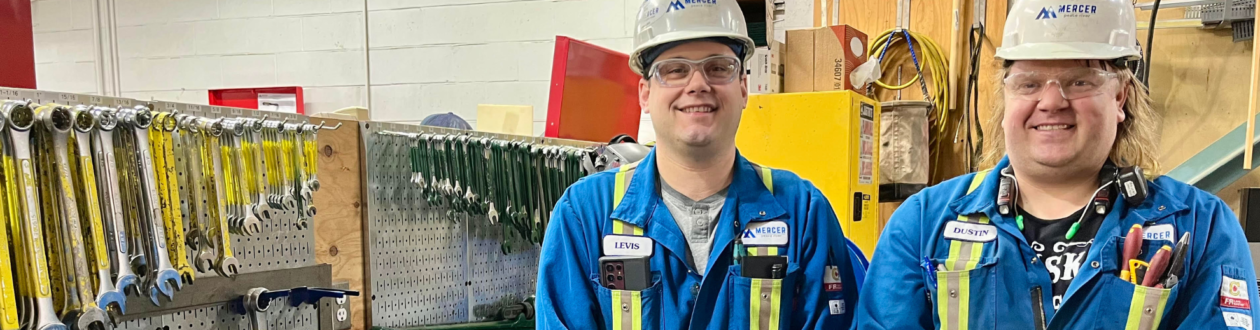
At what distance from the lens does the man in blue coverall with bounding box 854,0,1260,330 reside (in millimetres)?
1192

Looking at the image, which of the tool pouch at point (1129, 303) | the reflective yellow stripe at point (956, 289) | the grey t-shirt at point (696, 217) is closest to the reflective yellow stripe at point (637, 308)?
the grey t-shirt at point (696, 217)

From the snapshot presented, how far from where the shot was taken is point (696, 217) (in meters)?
1.40

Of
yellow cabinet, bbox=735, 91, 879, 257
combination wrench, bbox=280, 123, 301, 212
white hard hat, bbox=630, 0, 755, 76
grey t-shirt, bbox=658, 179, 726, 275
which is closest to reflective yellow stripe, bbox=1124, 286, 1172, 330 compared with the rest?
grey t-shirt, bbox=658, 179, 726, 275

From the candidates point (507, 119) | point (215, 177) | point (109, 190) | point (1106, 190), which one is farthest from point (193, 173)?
point (507, 119)

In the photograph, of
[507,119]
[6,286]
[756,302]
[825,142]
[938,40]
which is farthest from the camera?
[938,40]

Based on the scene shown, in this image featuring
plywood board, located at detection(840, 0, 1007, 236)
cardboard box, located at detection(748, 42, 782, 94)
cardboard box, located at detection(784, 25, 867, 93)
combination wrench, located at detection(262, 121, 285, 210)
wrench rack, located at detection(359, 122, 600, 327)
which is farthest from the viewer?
plywood board, located at detection(840, 0, 1007, 236)

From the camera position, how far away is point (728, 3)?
4.68ft

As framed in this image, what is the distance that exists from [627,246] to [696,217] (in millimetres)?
147

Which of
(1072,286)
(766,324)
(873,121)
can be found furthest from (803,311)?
(873,121)

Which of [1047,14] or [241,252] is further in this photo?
[241,252]

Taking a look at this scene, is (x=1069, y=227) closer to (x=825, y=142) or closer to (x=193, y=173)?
(x=825, y=142)

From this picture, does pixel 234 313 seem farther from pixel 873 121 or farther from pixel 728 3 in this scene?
pixel 873 121

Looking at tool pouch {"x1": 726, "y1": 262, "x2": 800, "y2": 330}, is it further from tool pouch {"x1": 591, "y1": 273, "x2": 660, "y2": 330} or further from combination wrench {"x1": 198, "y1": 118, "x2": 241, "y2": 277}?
combination wrench {"x1": 198, "y1": 118, "x2": 241, "y2": 277}

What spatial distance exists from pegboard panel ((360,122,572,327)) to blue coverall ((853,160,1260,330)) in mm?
1278
